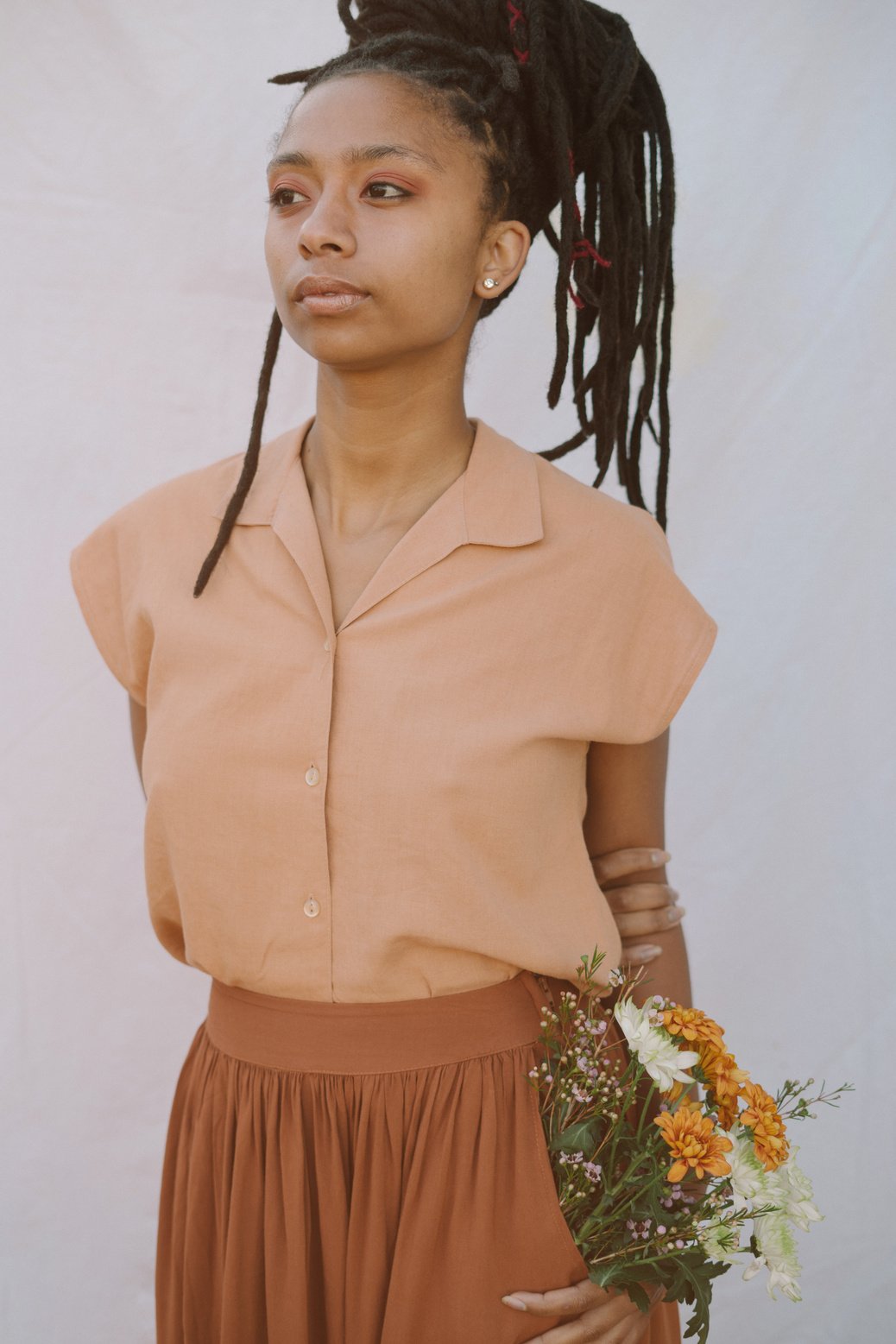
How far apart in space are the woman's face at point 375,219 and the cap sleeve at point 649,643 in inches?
12.0

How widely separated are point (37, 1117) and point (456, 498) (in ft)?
4.46

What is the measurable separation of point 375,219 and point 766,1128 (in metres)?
0.90

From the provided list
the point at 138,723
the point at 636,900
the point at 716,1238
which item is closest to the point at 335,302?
the point at 138,723

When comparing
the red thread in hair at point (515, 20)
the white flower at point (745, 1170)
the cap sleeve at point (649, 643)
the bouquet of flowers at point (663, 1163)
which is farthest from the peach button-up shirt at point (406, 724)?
the red thread in hair at point (515, 20)

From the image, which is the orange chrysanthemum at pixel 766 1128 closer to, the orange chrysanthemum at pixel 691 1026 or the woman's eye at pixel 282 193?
the orange chrysanthemum at pixel 691 1026

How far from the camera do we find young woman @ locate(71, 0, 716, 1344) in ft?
4.19

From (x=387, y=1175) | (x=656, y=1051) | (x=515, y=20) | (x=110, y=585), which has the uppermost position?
(x=515, y=20)

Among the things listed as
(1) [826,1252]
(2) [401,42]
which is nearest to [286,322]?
(2) [401,42]

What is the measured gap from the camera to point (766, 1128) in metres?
1.24

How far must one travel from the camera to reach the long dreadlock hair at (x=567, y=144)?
138 centimetres

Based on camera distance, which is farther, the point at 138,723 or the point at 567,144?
the point at 138,723

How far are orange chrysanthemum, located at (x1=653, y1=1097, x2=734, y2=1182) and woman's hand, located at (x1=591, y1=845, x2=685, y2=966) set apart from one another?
30 cm

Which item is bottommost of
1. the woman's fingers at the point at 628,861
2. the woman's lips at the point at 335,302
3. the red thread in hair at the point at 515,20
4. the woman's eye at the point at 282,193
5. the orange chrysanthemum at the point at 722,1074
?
the orange chrysanthemum at the point at 722,1074

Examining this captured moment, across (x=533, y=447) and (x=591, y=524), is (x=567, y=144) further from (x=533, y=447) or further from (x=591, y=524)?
(x=533, y=447)
